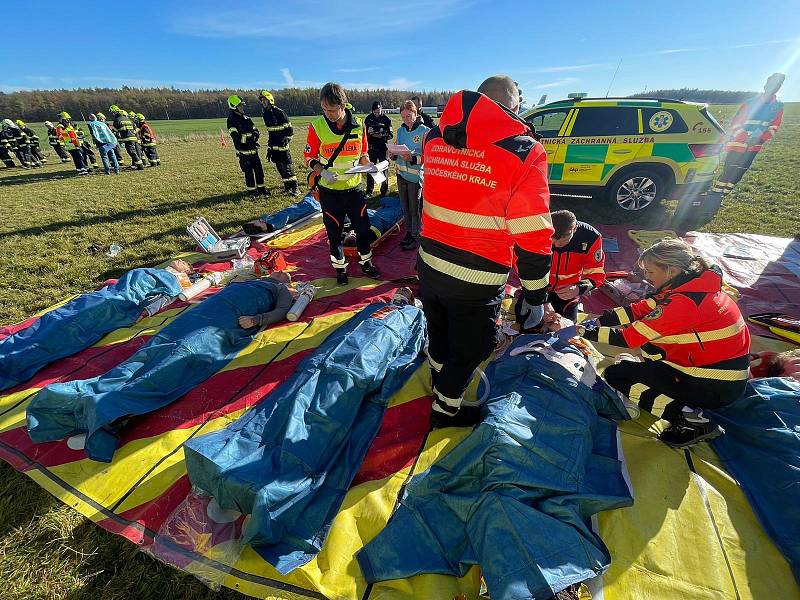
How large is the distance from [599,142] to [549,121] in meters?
1.03

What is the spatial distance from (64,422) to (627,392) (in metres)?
4.10

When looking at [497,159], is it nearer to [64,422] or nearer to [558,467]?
[558,467]

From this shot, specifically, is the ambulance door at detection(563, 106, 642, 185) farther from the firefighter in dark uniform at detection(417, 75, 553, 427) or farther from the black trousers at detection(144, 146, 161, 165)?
the black trousers at detection(144, 146, 161, 165)

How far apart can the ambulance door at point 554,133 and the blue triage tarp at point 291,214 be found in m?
4.54

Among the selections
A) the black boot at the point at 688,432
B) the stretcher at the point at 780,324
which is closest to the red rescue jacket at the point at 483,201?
the black boot at the point at 688,432

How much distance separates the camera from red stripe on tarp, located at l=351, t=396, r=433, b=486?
259cm

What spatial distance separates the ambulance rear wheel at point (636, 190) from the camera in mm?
6750

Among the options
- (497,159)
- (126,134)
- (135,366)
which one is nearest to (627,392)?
(497,159)

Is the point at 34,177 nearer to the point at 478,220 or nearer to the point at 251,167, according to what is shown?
the point at 251,167

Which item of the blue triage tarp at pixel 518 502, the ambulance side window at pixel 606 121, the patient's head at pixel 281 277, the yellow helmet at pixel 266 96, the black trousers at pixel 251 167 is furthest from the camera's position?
the black trousers at pixel 251 167

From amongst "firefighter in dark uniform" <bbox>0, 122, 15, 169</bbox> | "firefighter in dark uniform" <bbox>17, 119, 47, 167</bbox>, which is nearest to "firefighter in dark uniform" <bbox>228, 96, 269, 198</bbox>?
"firefighter in dark uniform" <bbox>17, 119, 47, 167</bbox>

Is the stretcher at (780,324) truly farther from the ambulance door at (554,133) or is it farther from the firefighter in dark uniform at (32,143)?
the firefighter in dark uniform at (32,143)

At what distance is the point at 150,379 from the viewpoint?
9.50ft

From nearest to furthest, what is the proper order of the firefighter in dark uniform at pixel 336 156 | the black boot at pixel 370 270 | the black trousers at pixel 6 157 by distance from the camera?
the firefighter in dark uniform at pixel 336 156
the black boot at pixel 370 270
the black trousers at pixel 6 157
